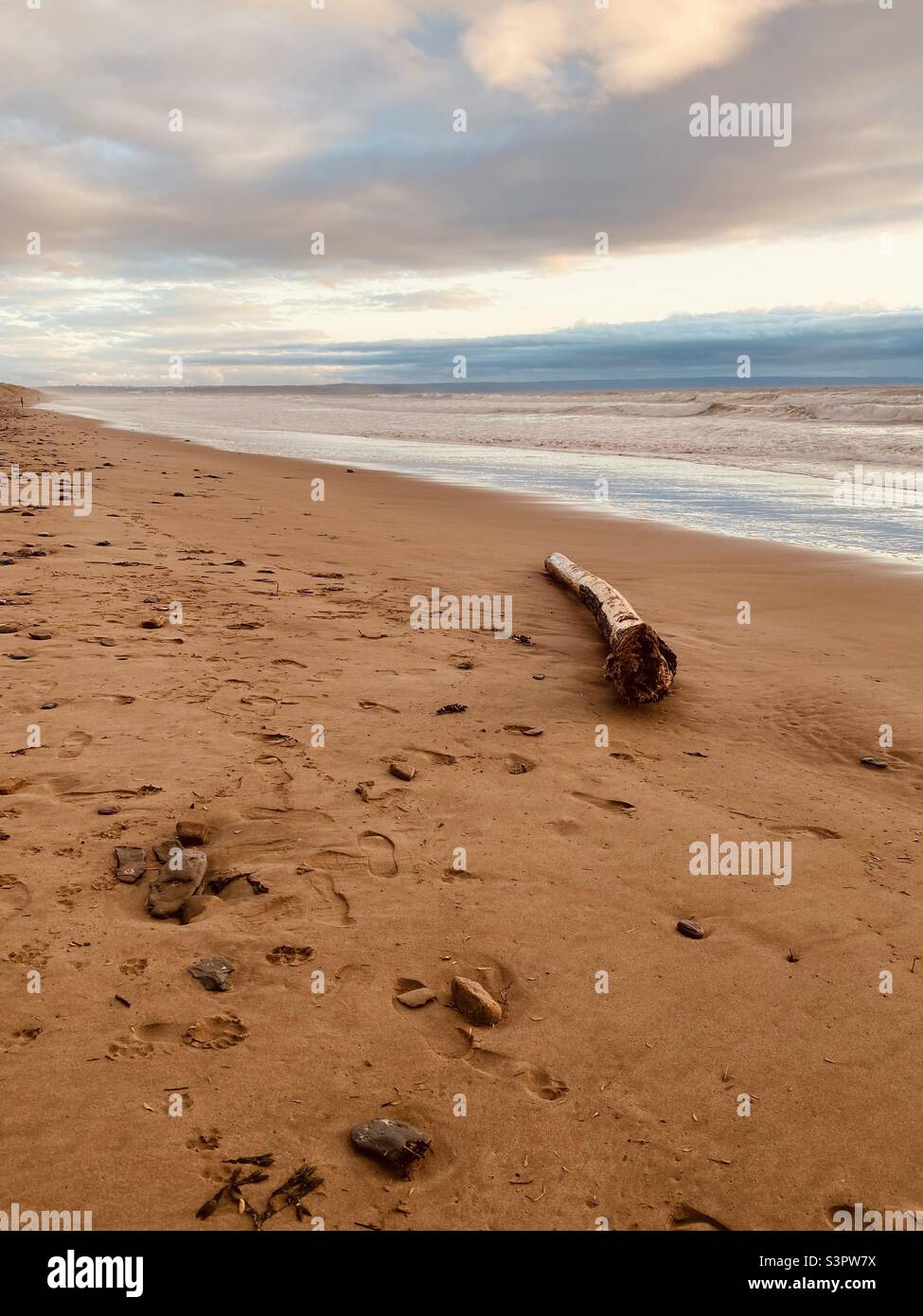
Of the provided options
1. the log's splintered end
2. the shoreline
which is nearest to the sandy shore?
the log's splintered end

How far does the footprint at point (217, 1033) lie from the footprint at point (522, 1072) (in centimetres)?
71

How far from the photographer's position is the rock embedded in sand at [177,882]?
3.09m

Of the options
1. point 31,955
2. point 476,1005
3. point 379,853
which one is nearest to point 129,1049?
point 31,955

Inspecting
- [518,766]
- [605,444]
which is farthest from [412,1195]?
[605,444]

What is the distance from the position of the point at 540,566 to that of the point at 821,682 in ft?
13.8

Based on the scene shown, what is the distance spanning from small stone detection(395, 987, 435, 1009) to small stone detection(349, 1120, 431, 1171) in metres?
0.46

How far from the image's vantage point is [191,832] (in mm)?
3521

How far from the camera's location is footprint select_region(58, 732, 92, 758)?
4.10 m

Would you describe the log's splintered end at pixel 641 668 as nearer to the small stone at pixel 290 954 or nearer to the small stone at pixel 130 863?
the small stone at pixel 290 954

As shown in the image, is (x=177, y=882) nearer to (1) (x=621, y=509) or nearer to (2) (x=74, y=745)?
(2) (x=74, y=745)

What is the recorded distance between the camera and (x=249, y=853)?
3.45 meters

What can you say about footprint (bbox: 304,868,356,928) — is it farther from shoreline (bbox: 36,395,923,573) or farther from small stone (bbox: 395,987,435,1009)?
shoreline (bbox: 36,395,923,573)

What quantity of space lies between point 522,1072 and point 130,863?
1.75 meters
